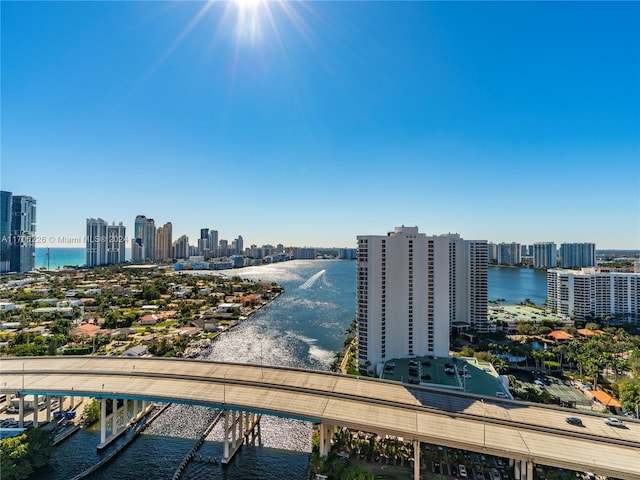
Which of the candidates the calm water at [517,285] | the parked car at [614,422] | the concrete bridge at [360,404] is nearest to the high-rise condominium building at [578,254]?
the calm water at [517,285]

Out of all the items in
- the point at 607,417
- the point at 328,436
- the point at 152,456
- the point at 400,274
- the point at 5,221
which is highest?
the point at 5,221

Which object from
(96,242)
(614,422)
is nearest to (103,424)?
(614,422)

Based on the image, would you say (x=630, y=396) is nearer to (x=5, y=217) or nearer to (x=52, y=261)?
(x=5, y=217)

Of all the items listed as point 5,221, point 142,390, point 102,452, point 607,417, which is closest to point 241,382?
point 142,390

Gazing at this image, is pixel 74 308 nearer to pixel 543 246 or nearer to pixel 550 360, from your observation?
pixel 550 360

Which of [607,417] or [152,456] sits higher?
[607,417]
